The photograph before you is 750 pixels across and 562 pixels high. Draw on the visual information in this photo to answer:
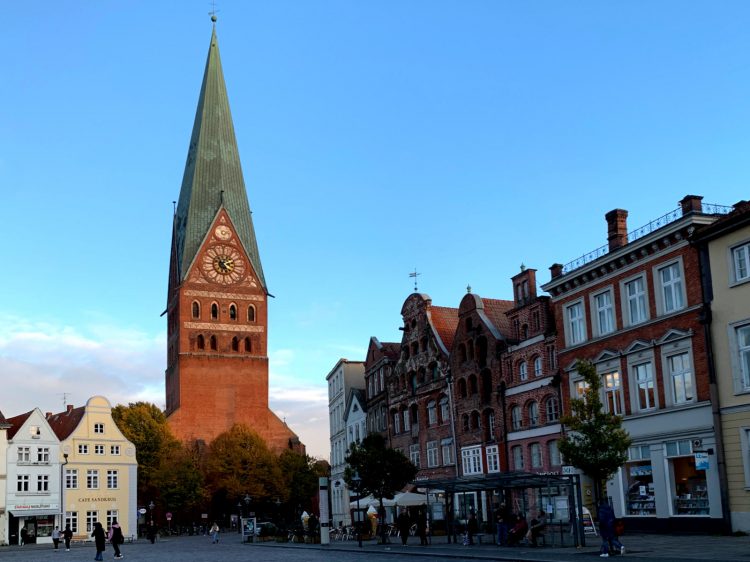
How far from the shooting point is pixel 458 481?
110ft

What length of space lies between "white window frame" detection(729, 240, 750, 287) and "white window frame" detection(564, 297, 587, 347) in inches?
354

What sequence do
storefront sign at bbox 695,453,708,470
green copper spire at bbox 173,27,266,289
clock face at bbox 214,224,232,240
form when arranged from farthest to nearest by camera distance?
clock face at bbox 214,224,232,240
green copper spire at bbox 173,27,266,289
storefront sign at bbox 695,453,708,470

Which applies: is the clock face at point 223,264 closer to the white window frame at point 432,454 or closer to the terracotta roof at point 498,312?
the white window frame at point 432,454

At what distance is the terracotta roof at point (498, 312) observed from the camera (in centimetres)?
5178

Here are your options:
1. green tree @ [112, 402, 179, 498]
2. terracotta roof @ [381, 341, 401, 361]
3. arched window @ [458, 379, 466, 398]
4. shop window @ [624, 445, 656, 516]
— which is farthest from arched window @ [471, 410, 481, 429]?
green tree @ [112, 402, 179, 498]

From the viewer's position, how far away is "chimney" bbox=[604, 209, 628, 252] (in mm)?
38969

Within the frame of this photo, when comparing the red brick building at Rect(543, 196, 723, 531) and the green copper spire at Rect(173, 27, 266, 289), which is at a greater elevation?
the green copper spire at Rect(173, 27, 266, 289)

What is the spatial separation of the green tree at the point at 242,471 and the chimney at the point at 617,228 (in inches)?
2246

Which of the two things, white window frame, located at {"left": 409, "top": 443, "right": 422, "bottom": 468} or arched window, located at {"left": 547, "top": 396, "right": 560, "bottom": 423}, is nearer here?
arched window, located at {"left": 547, "top": 396, "right": 560, "bottom": 423}

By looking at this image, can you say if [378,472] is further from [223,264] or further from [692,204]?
[223,264]

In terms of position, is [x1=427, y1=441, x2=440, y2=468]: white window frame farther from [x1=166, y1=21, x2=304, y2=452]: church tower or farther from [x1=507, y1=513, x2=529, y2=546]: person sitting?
[x1=166, y1=21, x2=304, y2=452]: church tower

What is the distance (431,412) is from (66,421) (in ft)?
132

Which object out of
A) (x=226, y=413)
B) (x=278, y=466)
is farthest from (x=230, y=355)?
(x=278, y=466)

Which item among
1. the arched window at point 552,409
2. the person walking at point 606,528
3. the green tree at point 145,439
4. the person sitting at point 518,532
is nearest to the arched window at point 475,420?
the arched window at point 552,409
